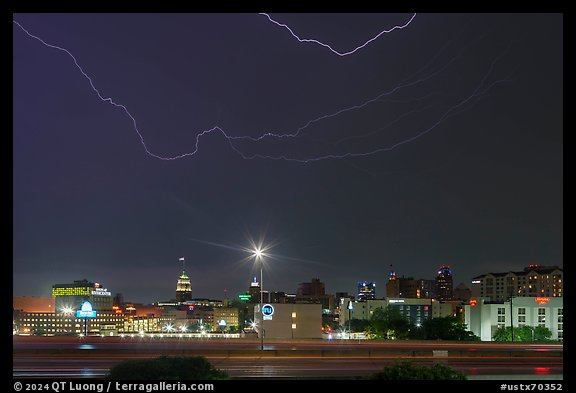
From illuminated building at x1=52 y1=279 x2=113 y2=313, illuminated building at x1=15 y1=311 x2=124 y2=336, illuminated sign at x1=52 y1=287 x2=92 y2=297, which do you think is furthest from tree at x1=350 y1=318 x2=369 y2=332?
illuminated sign at x1=52 y1=287 x2=92 y2=297

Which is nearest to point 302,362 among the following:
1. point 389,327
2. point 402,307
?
point 389,327

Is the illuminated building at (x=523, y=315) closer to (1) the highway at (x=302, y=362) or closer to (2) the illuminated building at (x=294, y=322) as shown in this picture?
(2) the illuminated building at (x=294, y=322)

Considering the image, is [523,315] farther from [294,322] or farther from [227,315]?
[227,315]

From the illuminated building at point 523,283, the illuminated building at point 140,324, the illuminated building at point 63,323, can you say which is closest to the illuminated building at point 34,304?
the illuminated building at point 63,323

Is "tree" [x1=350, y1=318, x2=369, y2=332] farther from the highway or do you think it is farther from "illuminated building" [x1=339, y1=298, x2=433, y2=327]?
the highway

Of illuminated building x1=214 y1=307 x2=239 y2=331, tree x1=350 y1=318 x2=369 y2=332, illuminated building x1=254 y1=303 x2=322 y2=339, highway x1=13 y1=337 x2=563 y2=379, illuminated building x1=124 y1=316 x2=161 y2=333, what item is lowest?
illuminated building x1=124 y1=316 x2=161 y2=333
